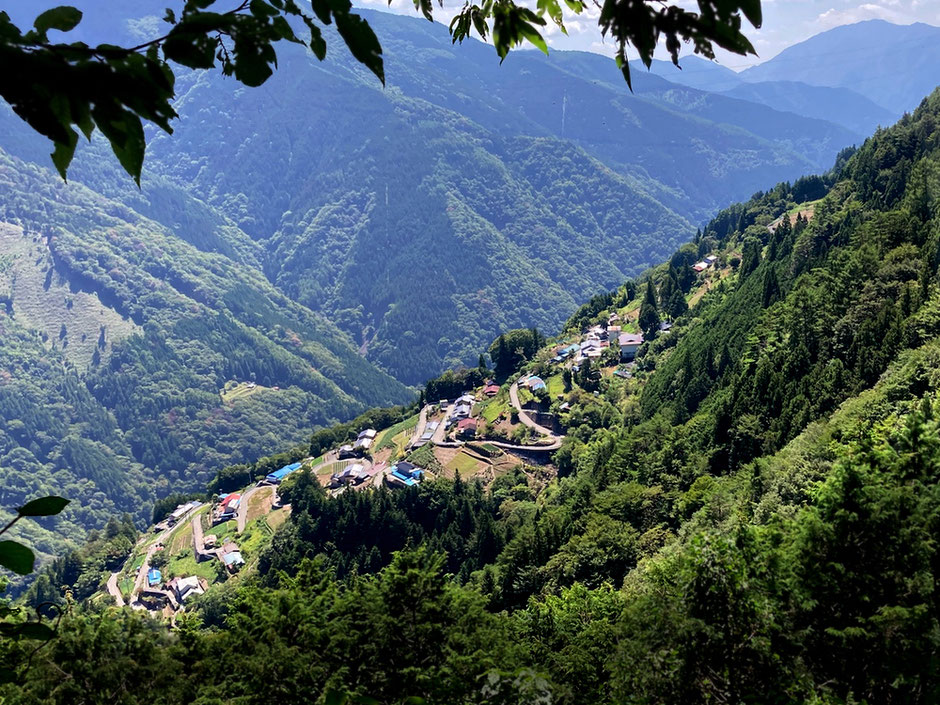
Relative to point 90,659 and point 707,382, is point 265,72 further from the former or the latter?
point 707,382

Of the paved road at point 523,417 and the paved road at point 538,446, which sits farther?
the paved road at point 523,417

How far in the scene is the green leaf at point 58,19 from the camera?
6.49 ft

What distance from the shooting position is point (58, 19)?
2102 mm

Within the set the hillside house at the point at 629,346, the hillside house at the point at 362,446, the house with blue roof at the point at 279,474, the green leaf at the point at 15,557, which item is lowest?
the house with blue roof at the point at 279,474

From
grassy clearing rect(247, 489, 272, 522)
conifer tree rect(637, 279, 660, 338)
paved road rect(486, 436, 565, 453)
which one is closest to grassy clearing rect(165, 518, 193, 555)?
grassy clearing rect(247, 489, 272, 522)

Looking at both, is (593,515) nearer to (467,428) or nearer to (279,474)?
(467,428)

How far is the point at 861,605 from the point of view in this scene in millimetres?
13977

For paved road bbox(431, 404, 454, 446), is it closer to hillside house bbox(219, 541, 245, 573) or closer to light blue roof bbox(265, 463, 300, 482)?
light blue roof bbox(265, 463, 300, 482)

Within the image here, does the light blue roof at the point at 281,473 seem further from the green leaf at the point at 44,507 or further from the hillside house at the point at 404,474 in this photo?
the green leaf at the point at 44,507

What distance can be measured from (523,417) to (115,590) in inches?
2230

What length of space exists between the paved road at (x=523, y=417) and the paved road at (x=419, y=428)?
47.4 ft

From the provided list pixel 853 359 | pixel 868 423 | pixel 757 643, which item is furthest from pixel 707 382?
pixel 757 643

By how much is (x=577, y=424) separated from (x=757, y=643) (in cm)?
7364

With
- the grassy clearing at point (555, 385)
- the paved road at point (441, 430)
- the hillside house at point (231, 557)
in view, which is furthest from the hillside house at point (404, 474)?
the grassy clearing at point (555, 385)
